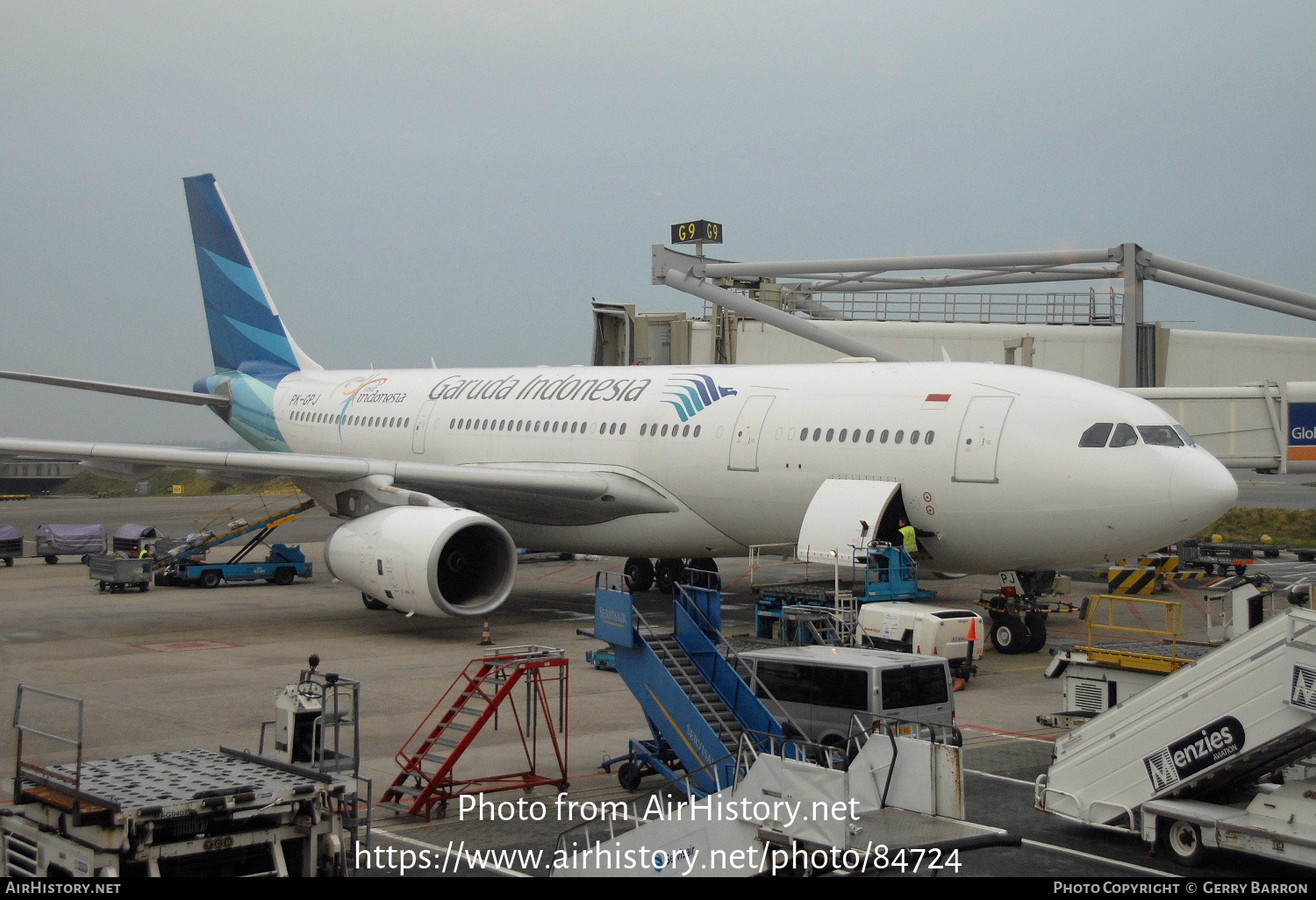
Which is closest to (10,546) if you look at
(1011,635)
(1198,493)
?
(1011,635)

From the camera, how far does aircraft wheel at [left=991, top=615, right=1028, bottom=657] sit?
59.9ft

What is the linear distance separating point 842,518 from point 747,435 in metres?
2.67

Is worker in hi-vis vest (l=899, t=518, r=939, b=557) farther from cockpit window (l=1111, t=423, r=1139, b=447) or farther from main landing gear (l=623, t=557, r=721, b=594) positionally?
main landing gear (l=623, t=557, r=721, b=594)

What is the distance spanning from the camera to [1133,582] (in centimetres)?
2577

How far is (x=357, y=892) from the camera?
7.30m

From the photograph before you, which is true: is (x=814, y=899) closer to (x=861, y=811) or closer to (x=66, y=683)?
(x=861, y=811)

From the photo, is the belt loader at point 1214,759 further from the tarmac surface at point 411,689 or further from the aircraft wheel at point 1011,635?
the aircraft wheel at point 1011,635

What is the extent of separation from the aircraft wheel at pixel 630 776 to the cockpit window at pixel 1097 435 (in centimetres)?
842

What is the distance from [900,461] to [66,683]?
1107 centimetres

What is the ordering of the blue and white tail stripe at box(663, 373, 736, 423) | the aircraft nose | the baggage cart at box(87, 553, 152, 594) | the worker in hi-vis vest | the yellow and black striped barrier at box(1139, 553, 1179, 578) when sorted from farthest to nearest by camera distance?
the yellow and black striped barrier at box(1139, 553, 1179, 578) → the baggage cart at box(87, 553, 152, 594) → the blue and white tail stripe at box(663, 373, 736, 423) → the worker in hi-vis vest → the aircraft nose

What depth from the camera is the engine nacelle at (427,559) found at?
18.4 m

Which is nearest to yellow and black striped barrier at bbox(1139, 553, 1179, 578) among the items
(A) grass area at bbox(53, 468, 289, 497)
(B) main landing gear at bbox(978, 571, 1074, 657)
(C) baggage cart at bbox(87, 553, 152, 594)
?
(B) main landing gear at bbox(978, 571, 1074, 657)

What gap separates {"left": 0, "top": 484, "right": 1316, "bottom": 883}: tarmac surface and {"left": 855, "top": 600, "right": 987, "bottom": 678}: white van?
1.81 ft

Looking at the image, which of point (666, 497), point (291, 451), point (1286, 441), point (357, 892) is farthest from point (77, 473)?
point (357, 892)
